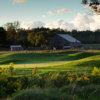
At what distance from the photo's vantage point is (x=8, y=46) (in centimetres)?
8662

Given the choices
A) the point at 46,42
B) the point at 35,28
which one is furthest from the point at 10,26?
the point at 46,42

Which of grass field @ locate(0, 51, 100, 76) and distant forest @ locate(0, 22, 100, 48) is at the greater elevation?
distant forest @ locate(0, 22, 100, 48)

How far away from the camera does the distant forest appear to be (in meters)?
66.9

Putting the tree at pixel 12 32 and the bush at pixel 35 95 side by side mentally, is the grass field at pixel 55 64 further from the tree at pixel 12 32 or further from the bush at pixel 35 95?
the tree at pixel 12 32


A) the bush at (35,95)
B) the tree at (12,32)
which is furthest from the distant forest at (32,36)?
the bush at (35,95)

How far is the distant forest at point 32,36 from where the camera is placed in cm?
6694

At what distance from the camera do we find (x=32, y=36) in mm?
71312

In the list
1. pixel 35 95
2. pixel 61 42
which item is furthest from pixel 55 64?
pixel 61 42

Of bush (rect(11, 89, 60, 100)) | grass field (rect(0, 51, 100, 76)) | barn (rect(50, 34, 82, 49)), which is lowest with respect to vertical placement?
grass field (rect(0, 51, 100, 76))

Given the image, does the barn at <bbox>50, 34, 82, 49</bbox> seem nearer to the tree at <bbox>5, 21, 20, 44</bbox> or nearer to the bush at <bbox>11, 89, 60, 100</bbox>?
the tree at <bbox>5, 21, 20, 44</bbox>

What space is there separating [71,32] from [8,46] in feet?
144

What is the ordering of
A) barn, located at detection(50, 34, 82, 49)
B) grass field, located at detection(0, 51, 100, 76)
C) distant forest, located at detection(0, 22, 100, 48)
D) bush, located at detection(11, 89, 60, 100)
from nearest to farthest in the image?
1. bush, located at detection(11, 89, 60, 100)
2. grass field, located at detection(0, 51, 100, 76)
3. distant forest, located at detection(0, 22, 100, 48)
4. barn, located at detection(50, 34, 82, 49)

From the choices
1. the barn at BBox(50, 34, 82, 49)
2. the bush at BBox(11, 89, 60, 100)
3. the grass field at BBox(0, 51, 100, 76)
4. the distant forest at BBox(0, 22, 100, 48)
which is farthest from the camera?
the barn at BBox(50, 34, 82, 49)

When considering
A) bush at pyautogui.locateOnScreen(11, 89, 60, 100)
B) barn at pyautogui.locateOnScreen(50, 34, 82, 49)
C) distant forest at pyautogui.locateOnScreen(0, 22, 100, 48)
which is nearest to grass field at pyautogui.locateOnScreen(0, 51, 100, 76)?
bush at pyautogui.locateOnScreen(11, 89, 60, 100)
